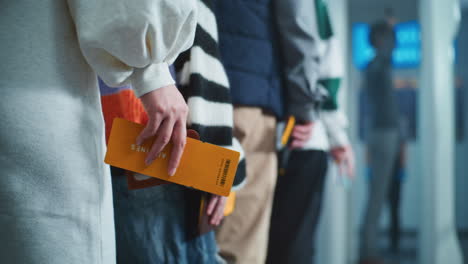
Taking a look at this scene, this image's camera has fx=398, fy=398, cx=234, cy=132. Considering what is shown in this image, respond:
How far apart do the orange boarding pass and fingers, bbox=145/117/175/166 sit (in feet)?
0.03

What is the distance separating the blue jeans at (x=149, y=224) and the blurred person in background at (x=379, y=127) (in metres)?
1.94

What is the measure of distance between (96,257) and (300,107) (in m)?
0.73

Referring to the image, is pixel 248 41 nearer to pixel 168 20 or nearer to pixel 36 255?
pixel 168 20

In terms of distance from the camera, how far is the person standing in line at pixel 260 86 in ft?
3.00

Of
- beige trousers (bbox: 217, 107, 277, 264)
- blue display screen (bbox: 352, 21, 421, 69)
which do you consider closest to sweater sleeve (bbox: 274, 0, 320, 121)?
beige trousers (bbox: 217, 107, 277, 264)

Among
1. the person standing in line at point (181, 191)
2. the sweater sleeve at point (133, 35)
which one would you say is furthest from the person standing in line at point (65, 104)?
the person standing in line at point (181, 191)

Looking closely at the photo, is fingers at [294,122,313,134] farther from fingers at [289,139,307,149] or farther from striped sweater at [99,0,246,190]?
striped sweater at [99,0,246,190]

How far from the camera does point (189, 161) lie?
592 mm

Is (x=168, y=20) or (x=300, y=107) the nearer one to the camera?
(x=168, y=20)

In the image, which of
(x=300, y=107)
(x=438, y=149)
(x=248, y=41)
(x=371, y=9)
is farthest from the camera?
(x=371, y=9)

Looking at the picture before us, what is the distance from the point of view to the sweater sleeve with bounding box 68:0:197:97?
1.60 ft

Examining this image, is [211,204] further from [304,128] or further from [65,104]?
[304,128]

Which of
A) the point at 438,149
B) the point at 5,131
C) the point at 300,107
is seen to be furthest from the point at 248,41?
the point at 438,149

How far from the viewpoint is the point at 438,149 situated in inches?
87.1
